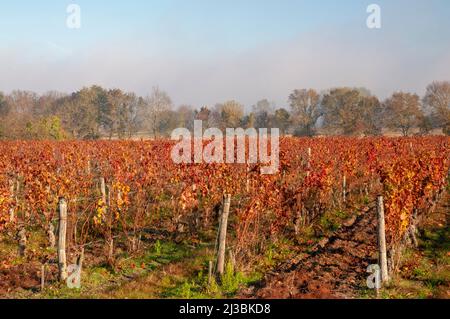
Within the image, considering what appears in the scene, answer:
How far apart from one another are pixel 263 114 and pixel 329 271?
197 ft

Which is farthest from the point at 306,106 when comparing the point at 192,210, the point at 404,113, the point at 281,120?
the point at 192,210

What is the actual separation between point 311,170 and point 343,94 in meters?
61.3

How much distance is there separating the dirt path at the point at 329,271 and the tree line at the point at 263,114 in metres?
46.7

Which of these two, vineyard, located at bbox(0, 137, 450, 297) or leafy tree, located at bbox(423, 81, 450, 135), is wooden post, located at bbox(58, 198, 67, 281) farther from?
leafy tree, located at bbox(423, 81, 450, 135)

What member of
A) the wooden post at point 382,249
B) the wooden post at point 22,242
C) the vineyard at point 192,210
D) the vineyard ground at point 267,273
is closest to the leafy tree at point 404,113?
the vineyard at point 192,210

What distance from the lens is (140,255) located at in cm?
816

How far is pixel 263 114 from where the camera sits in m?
66.1

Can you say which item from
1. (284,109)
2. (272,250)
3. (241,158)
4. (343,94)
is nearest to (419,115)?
(343,94)

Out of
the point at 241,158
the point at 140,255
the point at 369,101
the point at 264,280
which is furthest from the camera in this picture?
the point at 369,101

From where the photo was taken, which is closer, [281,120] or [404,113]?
[404,113]

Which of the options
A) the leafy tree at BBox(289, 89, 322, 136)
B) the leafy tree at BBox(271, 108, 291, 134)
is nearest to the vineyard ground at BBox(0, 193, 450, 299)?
the leafy tree at BBox(271, 108, 291, 134)

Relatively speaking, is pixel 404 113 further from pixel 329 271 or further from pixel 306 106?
pixel 329 271

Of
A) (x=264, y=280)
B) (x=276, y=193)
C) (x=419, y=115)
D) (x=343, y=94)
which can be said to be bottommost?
(x=264, y=280)
